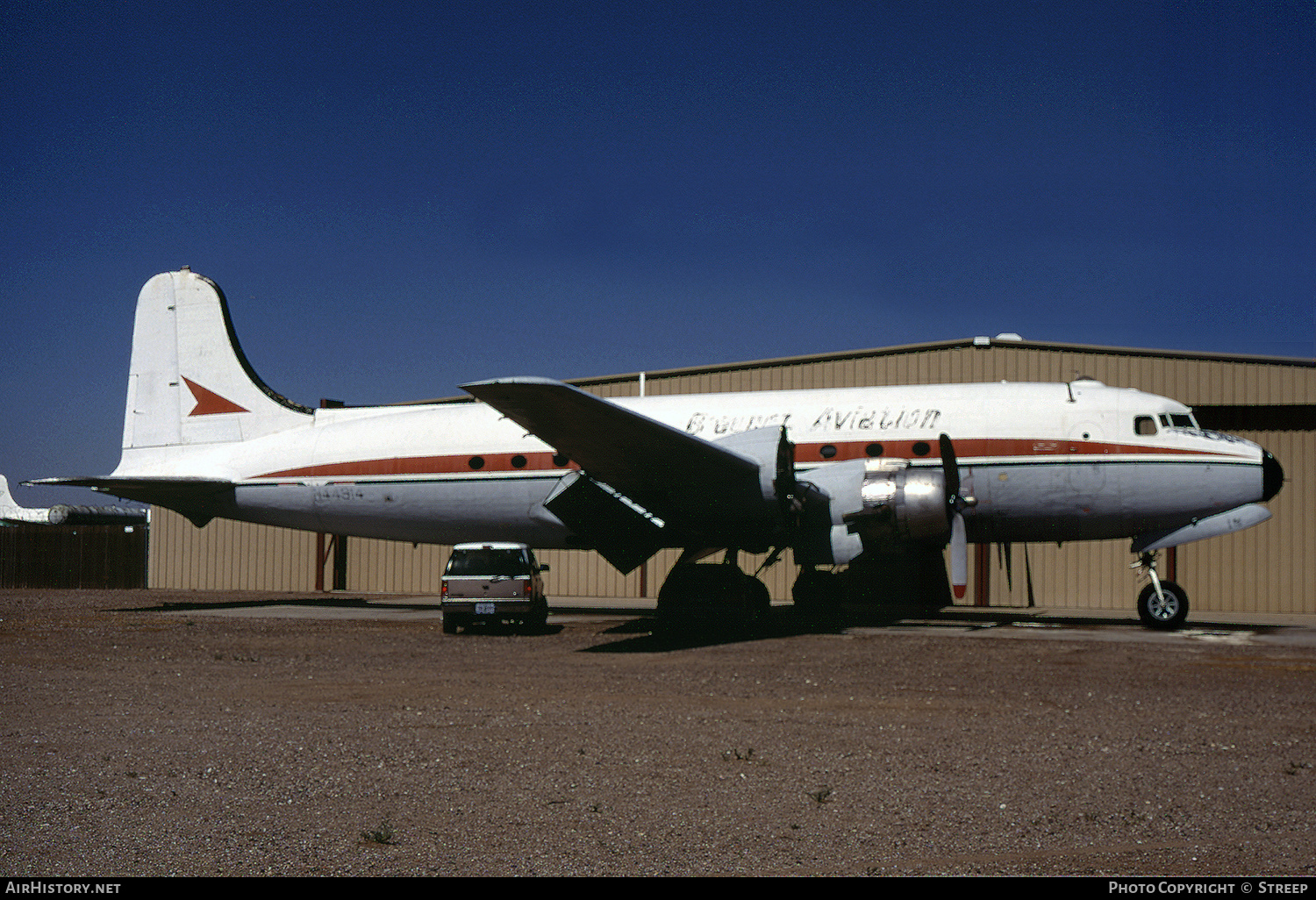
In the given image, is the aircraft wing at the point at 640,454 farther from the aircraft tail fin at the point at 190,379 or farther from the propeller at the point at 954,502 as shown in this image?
the aircraft tail fin at the point at 190,379

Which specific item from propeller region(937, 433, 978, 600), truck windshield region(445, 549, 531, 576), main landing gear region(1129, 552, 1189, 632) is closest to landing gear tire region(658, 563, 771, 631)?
truck windshield region(445, 549, 531, 576)

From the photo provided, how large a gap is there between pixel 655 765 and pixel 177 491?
19.1 m

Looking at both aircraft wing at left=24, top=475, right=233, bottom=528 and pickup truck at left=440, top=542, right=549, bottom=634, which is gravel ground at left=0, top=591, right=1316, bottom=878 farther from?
aircraft wing at left=24, top=475, right=233, bottom=528

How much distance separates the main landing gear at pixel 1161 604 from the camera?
1848cm

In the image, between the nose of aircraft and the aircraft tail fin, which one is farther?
the aircraft tail fin

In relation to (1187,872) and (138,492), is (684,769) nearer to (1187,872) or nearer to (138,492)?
(1187,872)

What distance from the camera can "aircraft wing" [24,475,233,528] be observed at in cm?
2205

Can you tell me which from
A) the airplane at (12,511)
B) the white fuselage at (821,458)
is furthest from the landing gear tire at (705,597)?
the airplane at (12,511)

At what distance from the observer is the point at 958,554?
1652cm

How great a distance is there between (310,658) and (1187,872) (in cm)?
1148

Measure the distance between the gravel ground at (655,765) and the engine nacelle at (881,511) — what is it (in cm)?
310

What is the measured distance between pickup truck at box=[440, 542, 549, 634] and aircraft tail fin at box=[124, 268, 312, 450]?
836 centimetres

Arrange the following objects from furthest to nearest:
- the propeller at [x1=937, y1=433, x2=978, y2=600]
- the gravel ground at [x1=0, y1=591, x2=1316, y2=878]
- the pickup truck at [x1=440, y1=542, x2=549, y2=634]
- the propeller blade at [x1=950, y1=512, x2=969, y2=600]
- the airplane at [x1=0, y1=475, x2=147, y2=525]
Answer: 1. the airplane at [x1=0, y1=475, x2=147, y2=525]
2. the pickup truck at [x1=440, y1=542, x2=549, y2=634]
3. the propeller at [x1=937, y1=433, x2=978, y2=600]
4. the propeller blade at [x1=950, y1=512, x2=969, y2=600]
5. the gravel ground at [x1=0, y1=591, x2=1316, y2=878]

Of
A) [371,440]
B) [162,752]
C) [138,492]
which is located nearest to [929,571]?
[371,440]
